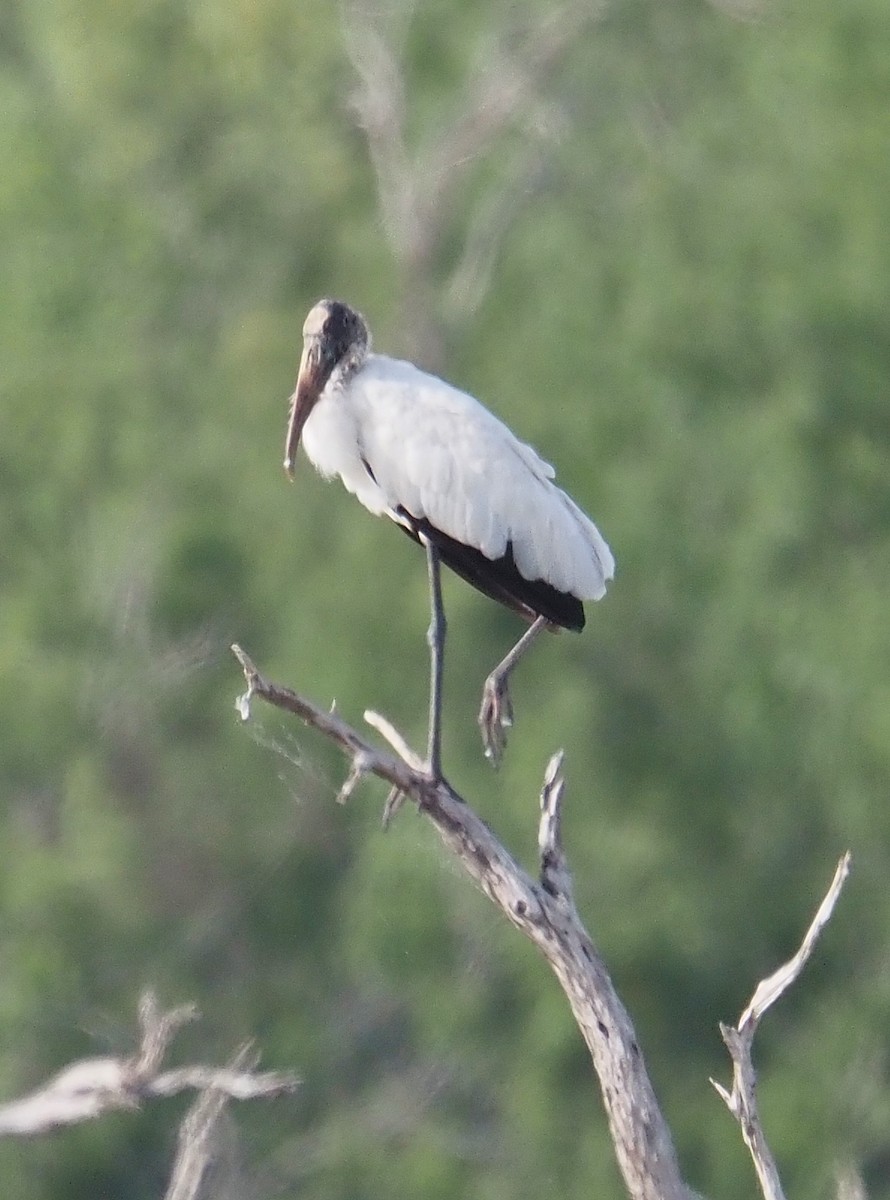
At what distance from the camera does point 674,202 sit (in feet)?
57.8

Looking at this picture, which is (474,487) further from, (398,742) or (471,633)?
(471,633)

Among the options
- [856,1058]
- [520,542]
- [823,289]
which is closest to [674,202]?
[823,289]

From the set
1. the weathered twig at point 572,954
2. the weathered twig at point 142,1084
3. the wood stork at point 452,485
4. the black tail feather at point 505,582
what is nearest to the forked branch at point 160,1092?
the weathered twig at point 142,1084

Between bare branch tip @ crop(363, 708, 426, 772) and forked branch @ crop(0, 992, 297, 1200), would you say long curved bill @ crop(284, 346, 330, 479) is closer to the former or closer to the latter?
bare branch tip @ crop(363, 708, 426, 772)

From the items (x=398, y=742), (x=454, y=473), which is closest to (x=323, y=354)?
(x=454, y=473)

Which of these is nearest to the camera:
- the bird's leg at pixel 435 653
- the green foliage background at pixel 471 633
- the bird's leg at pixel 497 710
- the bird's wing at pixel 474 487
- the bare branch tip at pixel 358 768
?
the bare branch tip at pixel 358 768

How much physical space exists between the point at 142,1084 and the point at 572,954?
43.6 inches

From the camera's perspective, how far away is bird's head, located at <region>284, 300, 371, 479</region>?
6.95 meters

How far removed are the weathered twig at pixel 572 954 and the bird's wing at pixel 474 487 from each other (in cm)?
98

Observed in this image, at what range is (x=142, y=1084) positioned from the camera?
6355 millimetres

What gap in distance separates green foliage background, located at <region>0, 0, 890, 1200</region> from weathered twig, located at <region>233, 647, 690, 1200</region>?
358 inches

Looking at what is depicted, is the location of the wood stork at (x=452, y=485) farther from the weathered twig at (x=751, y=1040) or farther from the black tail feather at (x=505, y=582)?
the weathered twig at (x=751, y=1040)

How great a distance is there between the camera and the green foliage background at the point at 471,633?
1603 centimetres

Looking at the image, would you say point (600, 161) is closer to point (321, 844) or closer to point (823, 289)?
point (823, 289)
